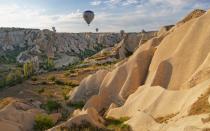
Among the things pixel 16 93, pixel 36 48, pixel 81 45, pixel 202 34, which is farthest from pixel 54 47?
pixel 202 34

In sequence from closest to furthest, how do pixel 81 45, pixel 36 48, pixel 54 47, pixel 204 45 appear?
pixel 204 45 → pixel 36 48 → pixel 54 47 → pixel 81 45

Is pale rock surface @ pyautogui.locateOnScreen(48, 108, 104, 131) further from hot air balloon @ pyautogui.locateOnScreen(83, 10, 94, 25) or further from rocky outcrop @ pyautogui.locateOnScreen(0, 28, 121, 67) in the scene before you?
rocky outcrop @ pyautogui.locateOnScreen(0, 28, 121, 67)

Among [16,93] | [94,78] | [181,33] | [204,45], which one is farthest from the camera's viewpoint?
[16,93]

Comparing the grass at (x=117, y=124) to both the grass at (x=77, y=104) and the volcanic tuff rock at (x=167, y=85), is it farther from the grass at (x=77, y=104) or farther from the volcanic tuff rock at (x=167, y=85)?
the grass at (x=77, y=104)

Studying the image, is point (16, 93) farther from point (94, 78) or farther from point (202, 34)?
point (202, 34)

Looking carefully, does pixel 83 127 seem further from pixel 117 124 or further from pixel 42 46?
pixel 42 46

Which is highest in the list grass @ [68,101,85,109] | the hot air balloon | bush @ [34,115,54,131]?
the hot air balloon

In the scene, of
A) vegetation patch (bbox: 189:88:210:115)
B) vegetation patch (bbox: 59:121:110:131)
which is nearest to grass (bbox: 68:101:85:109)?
vegetation patch (bbox: 59:121:110:131)
